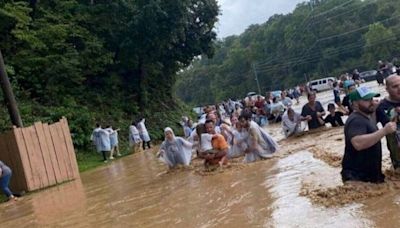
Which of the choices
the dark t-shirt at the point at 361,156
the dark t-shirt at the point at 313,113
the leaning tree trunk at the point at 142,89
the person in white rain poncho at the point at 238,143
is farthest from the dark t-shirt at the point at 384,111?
the leaning tree trunk at the point at 142,89

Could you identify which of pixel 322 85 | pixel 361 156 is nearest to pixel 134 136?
pixel 361 156

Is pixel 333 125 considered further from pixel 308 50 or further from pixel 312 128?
pixel 308 50

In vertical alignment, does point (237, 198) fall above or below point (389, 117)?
below

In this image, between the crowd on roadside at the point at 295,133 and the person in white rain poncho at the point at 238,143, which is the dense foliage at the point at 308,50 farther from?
the person in white rain poncho at the point at 238,143

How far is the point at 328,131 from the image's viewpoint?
15227 millimetres

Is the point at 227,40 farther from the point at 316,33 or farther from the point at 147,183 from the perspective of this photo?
the point at 147,183

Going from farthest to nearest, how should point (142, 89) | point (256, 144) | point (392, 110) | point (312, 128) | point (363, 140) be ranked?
1. point (142, 89)
2. point (312, 128)
3. point (256, 144)
4. point (392, 110)
5. point (363, 140)

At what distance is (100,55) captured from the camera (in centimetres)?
3156

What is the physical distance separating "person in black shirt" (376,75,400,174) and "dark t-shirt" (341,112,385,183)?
0.36 m

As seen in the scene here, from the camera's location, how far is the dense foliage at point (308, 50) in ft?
302

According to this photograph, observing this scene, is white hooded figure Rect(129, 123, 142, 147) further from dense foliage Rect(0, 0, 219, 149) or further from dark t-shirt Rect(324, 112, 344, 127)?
dark t-shirt Rect(324, 112, 344, 127)

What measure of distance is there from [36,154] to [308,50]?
93879 millimetres

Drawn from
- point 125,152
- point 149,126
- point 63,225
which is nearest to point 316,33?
point 149,126

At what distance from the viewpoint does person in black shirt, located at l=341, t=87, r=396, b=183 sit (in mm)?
5953
